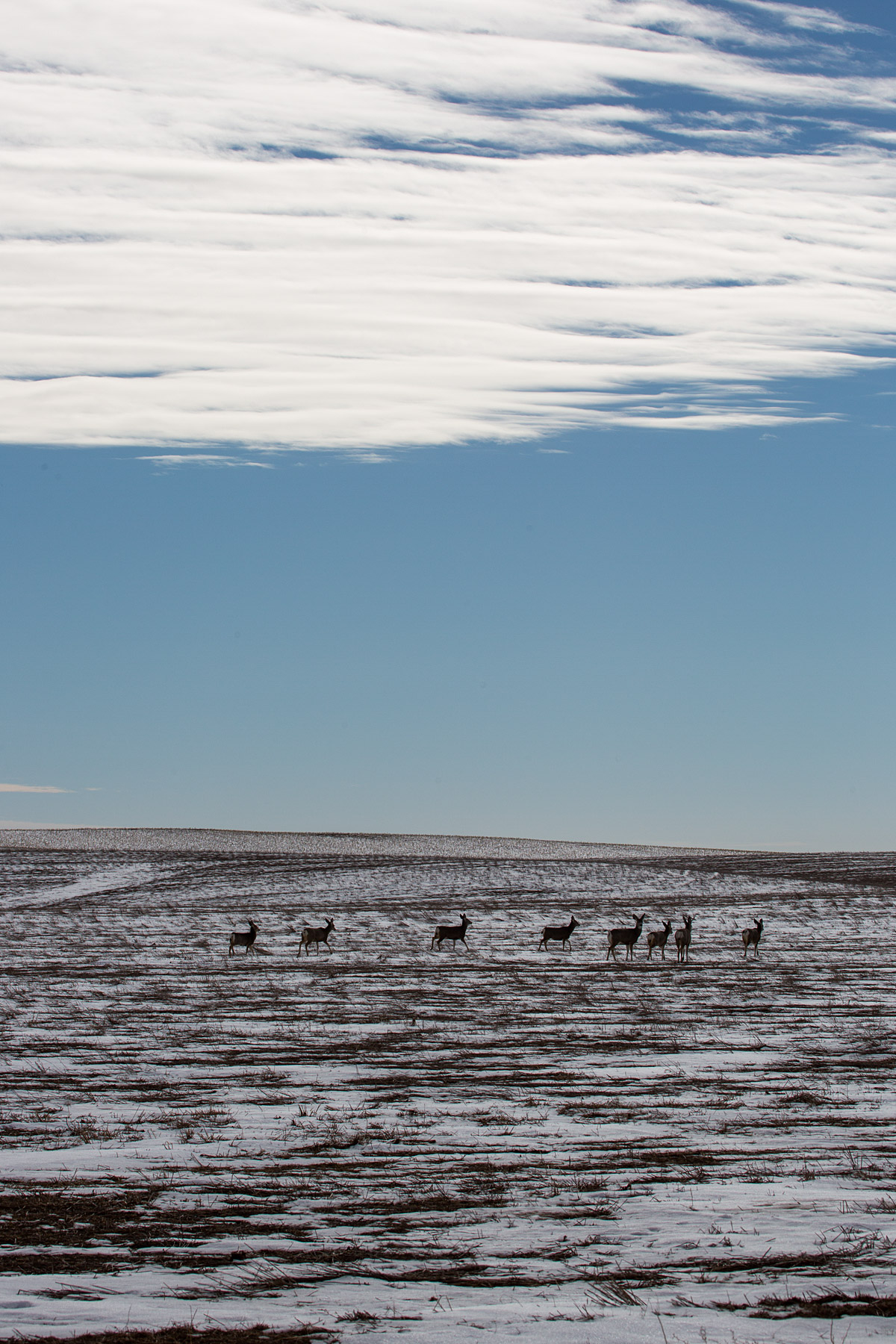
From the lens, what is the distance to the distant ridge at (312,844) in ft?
271

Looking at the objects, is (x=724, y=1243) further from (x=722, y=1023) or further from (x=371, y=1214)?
(x=722, y=1023)

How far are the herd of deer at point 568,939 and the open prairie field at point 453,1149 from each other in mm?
1212

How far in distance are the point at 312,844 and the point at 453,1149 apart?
84368 millimetres

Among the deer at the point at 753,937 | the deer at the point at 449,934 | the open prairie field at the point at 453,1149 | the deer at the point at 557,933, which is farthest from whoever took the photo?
the deer at the point at 557,933

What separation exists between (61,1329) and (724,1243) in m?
4.14

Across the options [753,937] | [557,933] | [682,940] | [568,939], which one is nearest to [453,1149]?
[682,940]

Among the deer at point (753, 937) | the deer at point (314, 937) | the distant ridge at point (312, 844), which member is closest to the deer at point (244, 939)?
the deer at point (314, 937)

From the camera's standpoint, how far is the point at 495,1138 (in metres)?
11.1

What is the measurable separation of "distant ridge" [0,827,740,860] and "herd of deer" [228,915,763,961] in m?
44.7

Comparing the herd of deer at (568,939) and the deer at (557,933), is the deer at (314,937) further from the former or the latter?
the deer at (557,933)

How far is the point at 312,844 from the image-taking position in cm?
9394

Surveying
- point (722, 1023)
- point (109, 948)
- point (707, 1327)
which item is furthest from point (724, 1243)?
point (109, 948)

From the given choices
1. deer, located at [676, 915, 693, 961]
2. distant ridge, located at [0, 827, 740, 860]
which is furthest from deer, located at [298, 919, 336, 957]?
distant ridge, located at [0, 827, 740, 860]

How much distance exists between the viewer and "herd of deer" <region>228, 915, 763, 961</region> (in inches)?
1124
